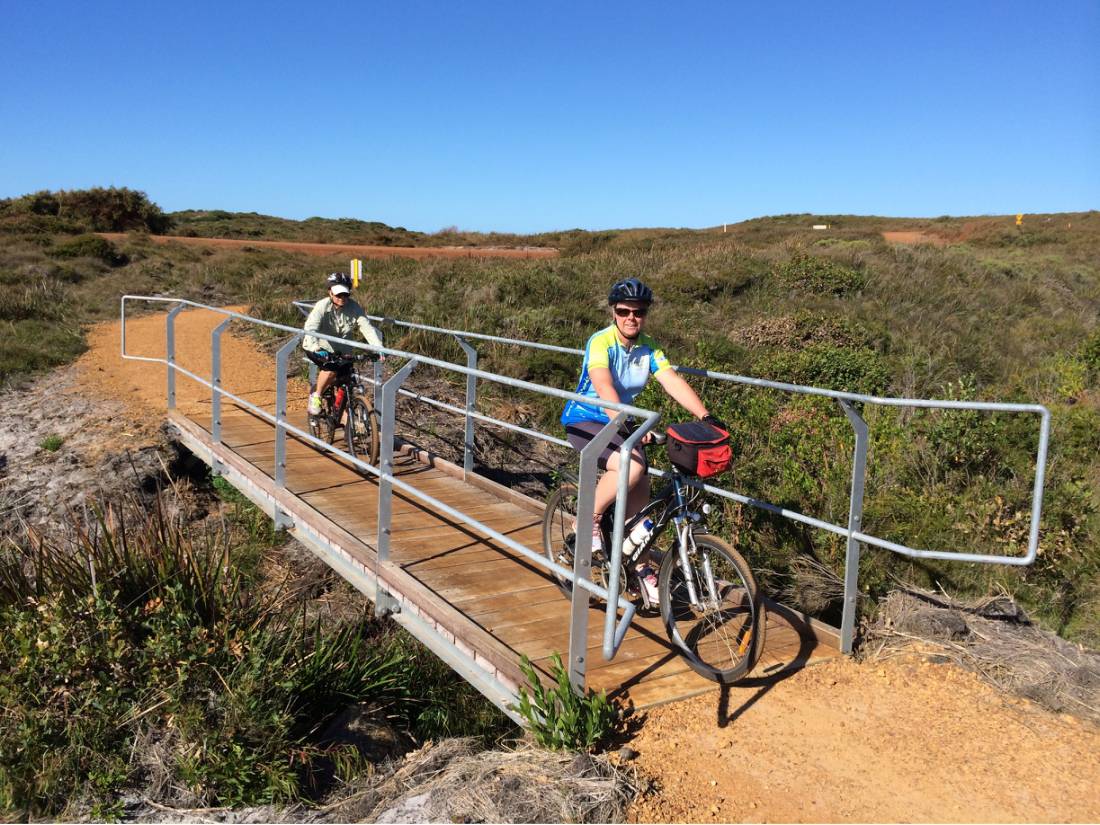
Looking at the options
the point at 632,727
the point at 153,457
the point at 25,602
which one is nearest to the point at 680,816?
the point at 632,727

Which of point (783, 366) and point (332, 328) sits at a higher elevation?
point (332, 328)

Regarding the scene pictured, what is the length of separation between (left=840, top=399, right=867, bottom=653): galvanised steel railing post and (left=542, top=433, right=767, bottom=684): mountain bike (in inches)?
19.2

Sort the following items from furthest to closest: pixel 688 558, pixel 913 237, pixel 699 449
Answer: pixel 913 237, pixel 688 558, pixel 699 449

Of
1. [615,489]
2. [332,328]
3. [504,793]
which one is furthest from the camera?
[332,328]

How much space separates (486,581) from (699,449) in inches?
70.6

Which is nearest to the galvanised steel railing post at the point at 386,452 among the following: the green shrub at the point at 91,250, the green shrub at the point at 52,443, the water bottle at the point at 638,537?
the water bottle at the point at 638,537

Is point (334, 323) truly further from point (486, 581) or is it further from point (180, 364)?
point (180, 364)

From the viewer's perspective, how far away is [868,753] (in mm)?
3643

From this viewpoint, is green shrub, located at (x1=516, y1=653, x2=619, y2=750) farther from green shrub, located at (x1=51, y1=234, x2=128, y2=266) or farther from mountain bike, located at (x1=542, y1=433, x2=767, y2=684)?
green shrub, located at (x1=51, y1=234, x2=128, y2=266)

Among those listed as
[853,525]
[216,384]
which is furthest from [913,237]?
[853,525]

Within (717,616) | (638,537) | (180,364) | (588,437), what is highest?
(588,437)

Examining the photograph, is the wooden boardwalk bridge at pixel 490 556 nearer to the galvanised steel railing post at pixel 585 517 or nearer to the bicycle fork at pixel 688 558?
the galvanised steel railing post at pixel 585 517

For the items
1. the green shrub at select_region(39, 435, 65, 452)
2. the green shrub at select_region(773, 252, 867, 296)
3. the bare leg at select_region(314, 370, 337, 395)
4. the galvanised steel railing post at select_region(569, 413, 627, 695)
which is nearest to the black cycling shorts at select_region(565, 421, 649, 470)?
the galvanised steel railing post at select_region(569, 413, 627, 695)

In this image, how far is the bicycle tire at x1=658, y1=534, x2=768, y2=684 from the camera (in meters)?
4.03
